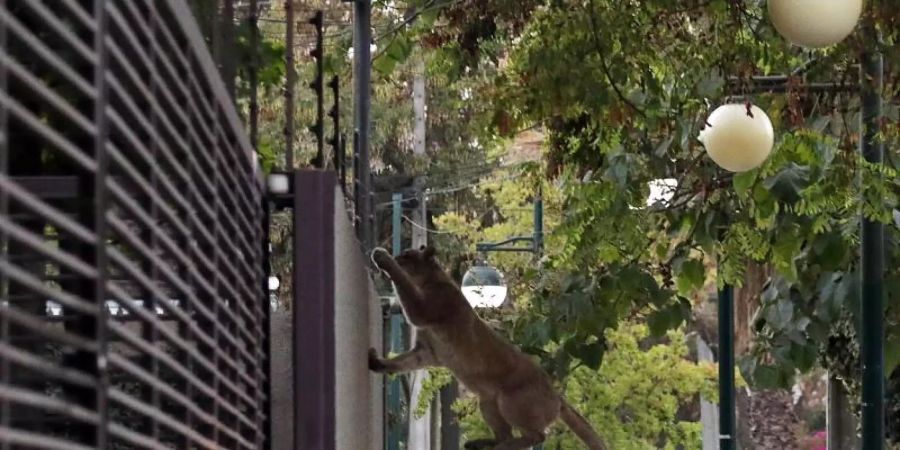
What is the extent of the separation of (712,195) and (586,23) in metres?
3.18

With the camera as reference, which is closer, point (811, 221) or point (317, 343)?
point (317, 343)

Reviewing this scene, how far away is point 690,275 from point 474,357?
1.94 m

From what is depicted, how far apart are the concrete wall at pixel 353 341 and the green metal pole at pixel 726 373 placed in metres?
3.58

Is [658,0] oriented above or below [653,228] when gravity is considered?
above

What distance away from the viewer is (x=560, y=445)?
22.5m

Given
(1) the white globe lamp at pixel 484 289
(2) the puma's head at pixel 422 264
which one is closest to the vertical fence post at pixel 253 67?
(2) the puma's head at pixel 422 264

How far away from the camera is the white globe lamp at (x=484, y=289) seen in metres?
17.4

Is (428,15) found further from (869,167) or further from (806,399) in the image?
(806,399)

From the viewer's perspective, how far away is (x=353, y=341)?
824 centimetres

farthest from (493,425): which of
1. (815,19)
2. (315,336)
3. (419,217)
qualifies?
(419,217)

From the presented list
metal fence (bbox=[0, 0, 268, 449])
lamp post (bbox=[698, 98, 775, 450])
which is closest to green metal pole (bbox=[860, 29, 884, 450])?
lamp post (bbox=[698, 98, 775, 450])

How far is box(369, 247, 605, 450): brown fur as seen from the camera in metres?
10.5

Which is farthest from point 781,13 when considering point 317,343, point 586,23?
point 317,343

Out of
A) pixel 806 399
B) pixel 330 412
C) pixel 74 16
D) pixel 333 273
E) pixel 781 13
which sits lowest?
pixel 806 399
